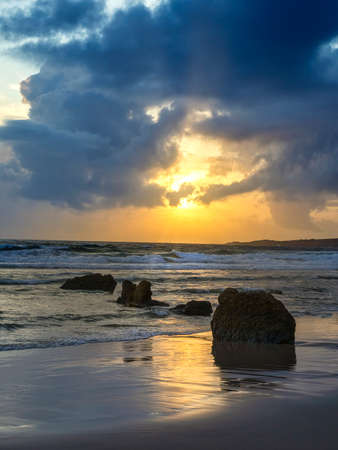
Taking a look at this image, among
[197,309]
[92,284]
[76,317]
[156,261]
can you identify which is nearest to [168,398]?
[76,317]

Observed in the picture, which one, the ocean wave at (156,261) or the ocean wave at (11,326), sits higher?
the ocean wave at (11,326)

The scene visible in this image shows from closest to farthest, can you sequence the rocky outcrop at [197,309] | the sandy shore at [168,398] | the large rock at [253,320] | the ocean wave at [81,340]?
the sandy shore at [168,398], the ocean wave at [81,340], the large rock at [253,320], the rocky outcrop at [197,309]

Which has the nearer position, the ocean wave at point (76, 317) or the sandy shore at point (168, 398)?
the sandy shore at point (168, 398)

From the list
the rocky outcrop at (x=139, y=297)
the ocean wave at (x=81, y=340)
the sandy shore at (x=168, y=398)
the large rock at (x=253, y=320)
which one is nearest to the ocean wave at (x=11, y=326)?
the ocean wave at (x=81, y=340)

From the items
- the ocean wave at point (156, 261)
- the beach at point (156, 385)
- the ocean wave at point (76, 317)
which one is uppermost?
the beach at point (156, 385)

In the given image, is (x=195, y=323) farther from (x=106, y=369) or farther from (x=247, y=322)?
(x=106, y=369)

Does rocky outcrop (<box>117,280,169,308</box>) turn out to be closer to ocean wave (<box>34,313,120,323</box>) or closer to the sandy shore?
ocean wave (<box>34,313,120,323</box>)

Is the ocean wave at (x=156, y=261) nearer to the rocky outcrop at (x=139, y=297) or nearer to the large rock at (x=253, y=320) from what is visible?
the rocky outcrop at (x=139, y=297)

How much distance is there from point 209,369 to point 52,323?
410 centimetres

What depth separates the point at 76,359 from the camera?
5.27m

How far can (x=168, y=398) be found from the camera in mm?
3459

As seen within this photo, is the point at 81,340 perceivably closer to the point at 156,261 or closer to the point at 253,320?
the point at 253,320

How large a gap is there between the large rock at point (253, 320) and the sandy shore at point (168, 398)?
524mm

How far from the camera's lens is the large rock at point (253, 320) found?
21.5ft
